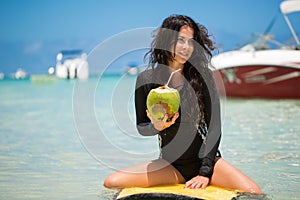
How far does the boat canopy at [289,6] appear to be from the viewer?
39.3ft

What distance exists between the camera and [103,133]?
6.29 metres

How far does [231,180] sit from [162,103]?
2.11 ft

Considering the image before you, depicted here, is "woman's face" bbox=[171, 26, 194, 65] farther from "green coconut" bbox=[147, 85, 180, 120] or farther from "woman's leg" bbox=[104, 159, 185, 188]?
"woman's leg" bbox=[104, 159, 185, 188]

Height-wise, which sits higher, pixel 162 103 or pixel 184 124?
pixel 162 103

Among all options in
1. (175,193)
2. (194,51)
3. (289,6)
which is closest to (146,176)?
(175,193)

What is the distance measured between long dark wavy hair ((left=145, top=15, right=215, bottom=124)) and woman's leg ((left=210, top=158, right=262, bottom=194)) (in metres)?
0.29

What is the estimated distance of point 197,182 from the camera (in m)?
2.63

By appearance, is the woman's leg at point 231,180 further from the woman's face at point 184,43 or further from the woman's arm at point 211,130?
the woman's face at point 184,43

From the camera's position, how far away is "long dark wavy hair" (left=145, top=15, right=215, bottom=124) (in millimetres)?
2715

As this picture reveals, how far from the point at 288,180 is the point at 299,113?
488 cm

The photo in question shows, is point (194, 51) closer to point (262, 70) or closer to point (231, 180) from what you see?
point (231, 180)

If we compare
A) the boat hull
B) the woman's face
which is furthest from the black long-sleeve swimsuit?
the boat hull

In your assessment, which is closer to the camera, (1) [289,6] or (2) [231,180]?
(2) [231,180]

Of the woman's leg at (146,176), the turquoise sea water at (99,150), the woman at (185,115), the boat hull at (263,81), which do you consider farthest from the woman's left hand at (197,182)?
the boat hull at (263,81)
